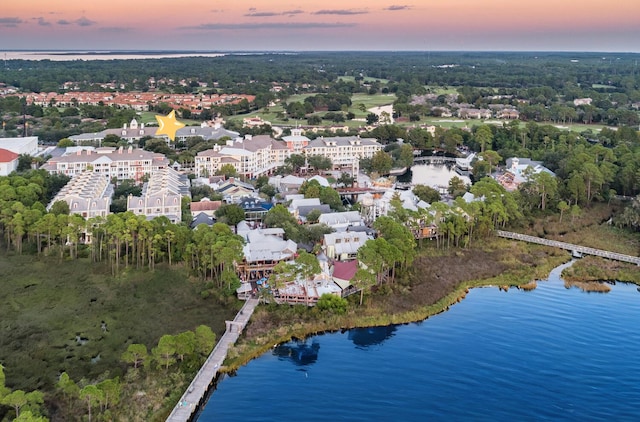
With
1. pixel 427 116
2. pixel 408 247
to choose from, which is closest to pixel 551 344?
pixel 408 247

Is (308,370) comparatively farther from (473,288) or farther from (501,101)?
(501,101)

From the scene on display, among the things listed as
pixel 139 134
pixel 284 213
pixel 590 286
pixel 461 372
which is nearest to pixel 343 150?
pixel 139 134

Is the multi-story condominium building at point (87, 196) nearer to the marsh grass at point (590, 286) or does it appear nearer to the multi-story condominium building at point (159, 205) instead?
the multi-story condominium building at point (159, 205)

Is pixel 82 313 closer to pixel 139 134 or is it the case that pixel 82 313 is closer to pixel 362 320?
pixel 362 320

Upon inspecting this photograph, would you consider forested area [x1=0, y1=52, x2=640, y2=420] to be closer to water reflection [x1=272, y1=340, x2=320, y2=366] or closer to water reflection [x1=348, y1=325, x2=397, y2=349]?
water reflection [x1=348, y1=325, x2=397, y2=349]

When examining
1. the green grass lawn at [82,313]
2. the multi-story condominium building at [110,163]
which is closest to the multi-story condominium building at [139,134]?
the multi-story condominium building at [110,163]

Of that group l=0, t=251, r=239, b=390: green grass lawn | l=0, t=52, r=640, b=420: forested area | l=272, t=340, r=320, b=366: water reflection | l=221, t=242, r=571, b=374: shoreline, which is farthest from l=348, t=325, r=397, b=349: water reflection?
l=0, t=251, r=239, b=390: green grass lawn
